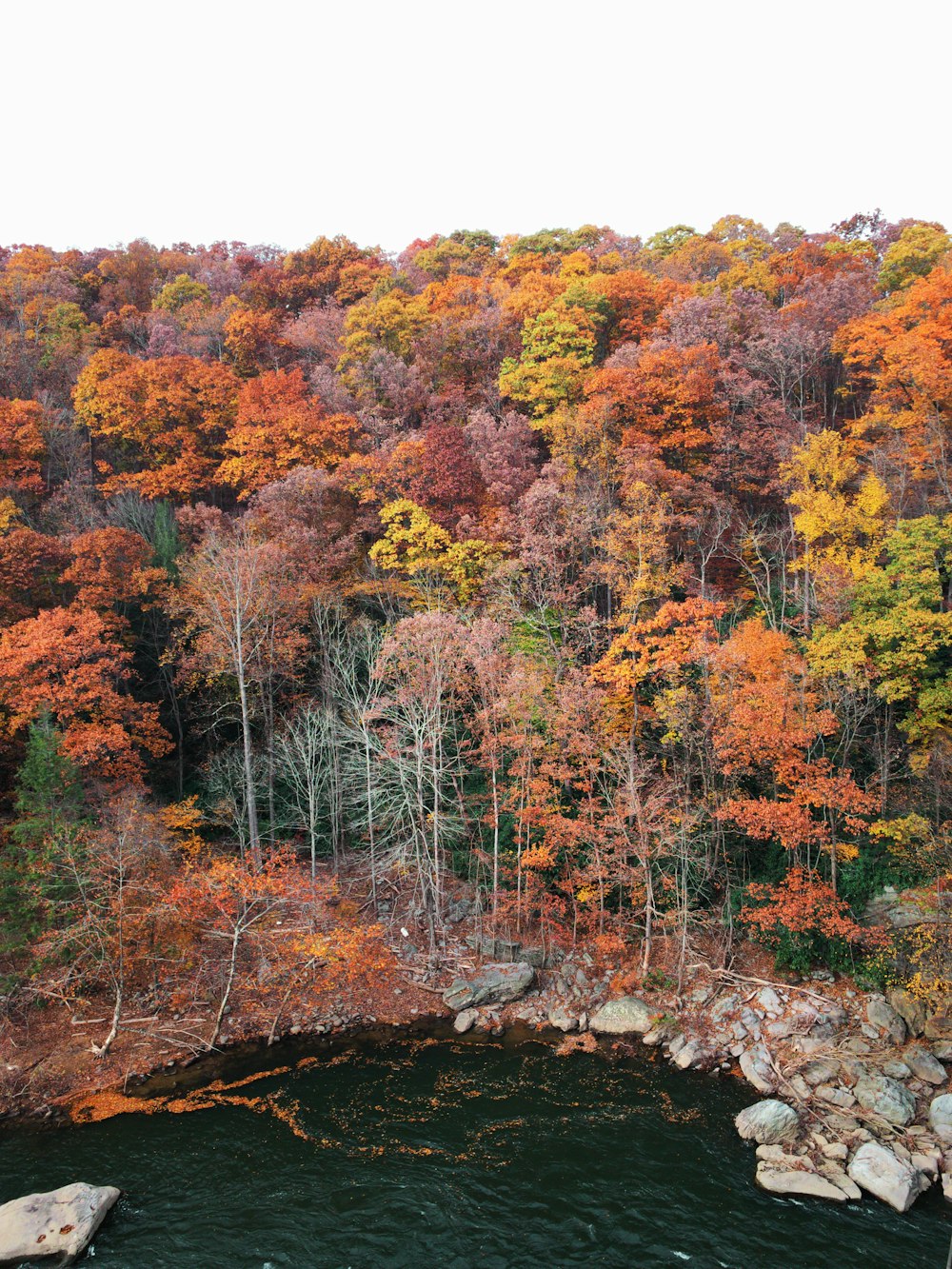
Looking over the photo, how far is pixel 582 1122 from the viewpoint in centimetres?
1662

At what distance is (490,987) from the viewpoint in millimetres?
21453

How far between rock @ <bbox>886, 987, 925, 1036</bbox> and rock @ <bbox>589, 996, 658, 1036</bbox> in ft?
20.6

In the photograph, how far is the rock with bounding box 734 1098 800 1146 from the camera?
15.5 meters

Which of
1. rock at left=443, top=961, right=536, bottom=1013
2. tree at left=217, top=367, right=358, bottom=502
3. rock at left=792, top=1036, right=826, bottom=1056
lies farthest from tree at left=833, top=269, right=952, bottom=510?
tree at left=217, top=367, right=358, bottom=502

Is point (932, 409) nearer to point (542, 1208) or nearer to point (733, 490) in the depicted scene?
point (733, 490)

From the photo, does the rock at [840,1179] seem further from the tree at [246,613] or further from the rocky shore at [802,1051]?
the tree at [246,613]

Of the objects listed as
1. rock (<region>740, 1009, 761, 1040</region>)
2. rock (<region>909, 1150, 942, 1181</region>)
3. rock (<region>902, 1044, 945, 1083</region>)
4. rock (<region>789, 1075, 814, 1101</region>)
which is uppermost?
rock (<region>902, 1044, 945, 1083</region>)

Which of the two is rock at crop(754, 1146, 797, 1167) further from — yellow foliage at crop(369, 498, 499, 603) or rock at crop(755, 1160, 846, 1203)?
yellow foliage at crop(369, 498, 499, 603)

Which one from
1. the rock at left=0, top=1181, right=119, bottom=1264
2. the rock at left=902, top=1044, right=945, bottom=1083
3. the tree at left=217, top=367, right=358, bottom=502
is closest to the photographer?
the rock at left=0, top=1181, right=119, bottom=1264

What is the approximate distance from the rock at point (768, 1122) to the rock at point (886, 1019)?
393 centimetres

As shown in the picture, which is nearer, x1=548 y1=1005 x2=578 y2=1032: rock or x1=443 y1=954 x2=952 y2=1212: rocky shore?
x1=443 y1=954 x2=952 y2=1212: rocky shore

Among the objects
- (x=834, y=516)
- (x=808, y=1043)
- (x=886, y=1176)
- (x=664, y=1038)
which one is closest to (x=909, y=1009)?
(x=808, y=1043)

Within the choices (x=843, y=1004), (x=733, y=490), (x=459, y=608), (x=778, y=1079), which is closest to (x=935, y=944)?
(x=843, y=1004)

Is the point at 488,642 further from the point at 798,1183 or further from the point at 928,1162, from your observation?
the point at 928,1162
